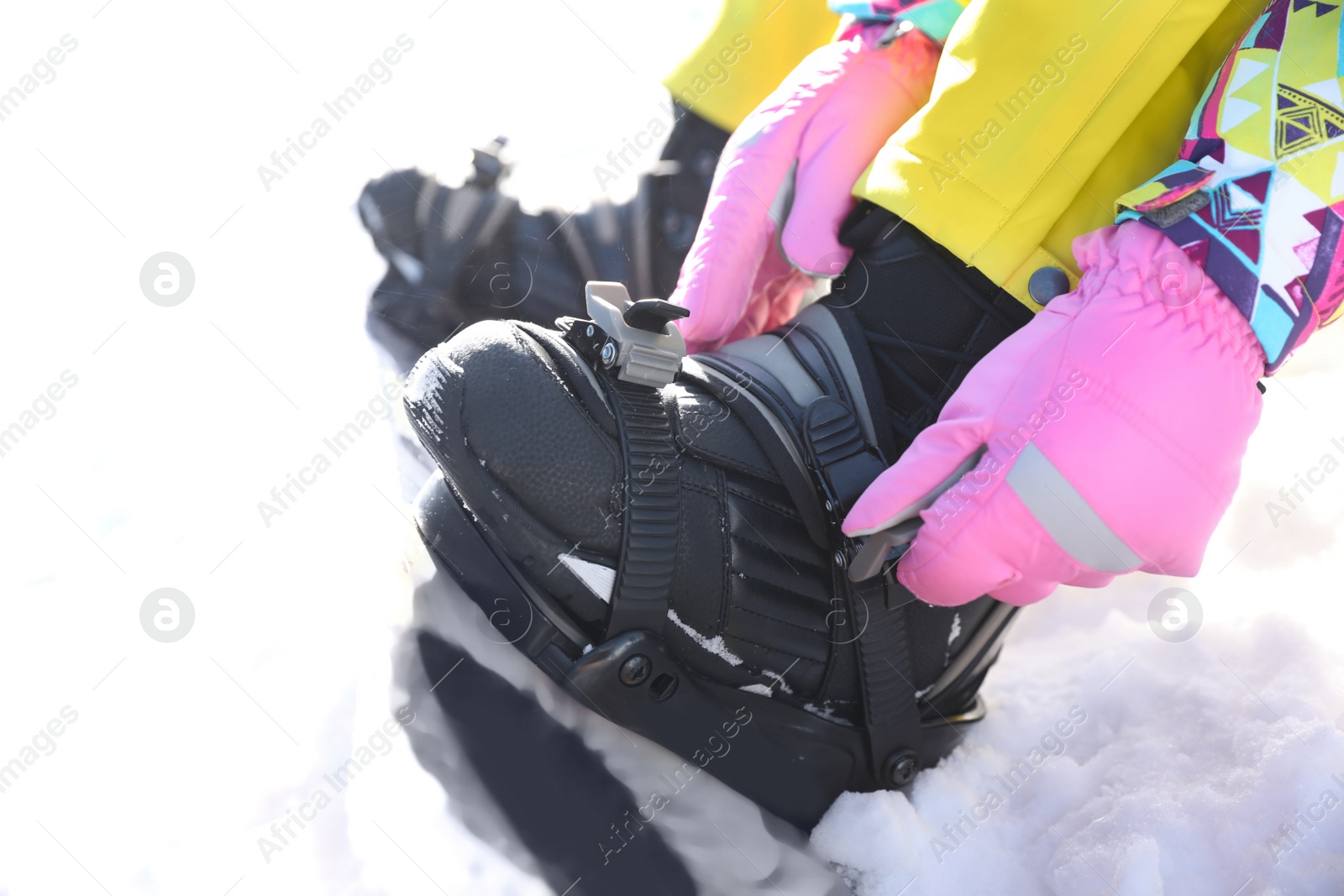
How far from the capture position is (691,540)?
28.7 inches

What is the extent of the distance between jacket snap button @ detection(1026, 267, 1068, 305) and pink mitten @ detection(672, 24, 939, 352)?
191mm

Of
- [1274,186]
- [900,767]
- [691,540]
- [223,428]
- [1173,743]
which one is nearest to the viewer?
[1274,186]

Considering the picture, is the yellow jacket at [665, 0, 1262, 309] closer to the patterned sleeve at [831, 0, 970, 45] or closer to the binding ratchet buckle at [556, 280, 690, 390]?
the patterned sleeve at [831, 0, 970, 45]

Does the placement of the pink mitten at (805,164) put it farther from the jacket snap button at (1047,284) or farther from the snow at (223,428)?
the snow at (223,428)

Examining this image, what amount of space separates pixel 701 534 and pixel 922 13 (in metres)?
0.51

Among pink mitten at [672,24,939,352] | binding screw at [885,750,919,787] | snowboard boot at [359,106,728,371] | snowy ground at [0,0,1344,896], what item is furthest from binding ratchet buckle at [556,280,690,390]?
snowboard boot at [359,106,728,371]

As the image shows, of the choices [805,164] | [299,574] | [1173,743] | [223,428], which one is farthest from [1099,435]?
[223,428]

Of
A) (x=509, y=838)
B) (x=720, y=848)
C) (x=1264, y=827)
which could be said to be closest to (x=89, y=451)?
(x=509, y=838)

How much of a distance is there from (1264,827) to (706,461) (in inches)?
23.8

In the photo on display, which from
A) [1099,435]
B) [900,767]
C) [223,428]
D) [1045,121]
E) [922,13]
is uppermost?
[223,428]

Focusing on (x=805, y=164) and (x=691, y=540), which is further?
(x=805, y=164)

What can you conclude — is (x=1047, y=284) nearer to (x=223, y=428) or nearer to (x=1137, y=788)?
(x=1137, y=788)

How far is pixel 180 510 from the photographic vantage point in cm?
114

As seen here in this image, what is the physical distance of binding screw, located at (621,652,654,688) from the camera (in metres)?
0.70
